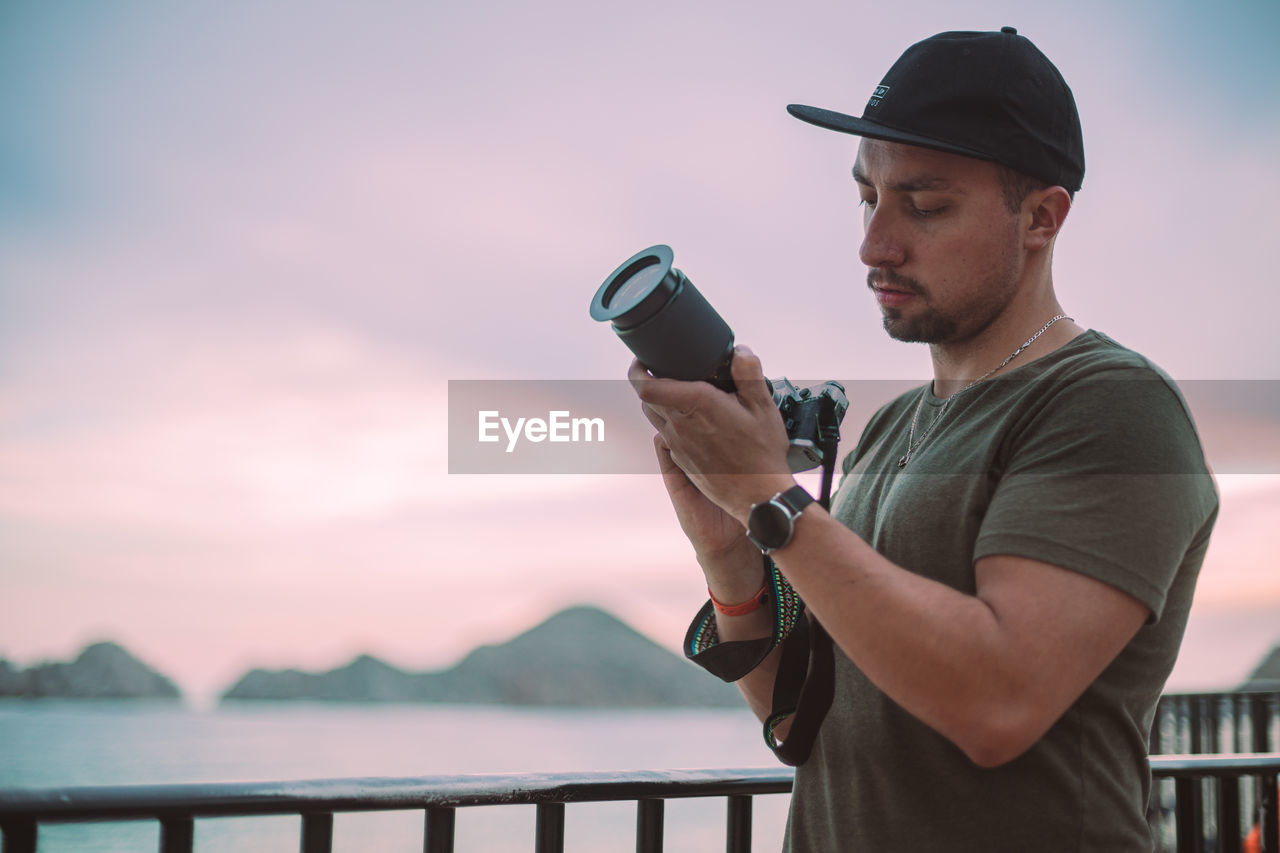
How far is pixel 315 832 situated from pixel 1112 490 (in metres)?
0.90

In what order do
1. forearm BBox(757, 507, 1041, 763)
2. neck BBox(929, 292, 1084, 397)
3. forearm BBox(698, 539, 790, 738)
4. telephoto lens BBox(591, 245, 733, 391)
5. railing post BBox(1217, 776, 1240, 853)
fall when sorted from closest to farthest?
forearm BBox(757, 507, 1041, 763)
telephoto lens BBox(591, 245, 733, 391)
neck BBox(929, 292, 1084, 397)
forearm BBox(698, 539, 790, 738)
railing post BBox(1217, 776, 1240, 853)

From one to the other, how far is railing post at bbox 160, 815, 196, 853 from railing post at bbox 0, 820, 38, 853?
113 mm

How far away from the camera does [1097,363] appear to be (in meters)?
0.87

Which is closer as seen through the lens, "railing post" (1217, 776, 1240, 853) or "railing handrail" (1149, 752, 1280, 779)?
"railing handrail" (1149, 752, 1280, 779)

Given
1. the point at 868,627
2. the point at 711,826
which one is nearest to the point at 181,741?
the point at 711,826

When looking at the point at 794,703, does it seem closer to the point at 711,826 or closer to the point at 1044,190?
the point at 711,826

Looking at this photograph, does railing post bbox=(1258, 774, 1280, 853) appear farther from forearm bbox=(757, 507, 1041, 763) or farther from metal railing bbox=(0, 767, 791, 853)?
forearm bbox=(757, 507, 1041, 763)

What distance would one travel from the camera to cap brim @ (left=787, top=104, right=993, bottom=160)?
962mm

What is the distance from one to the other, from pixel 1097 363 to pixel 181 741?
13.3 metres

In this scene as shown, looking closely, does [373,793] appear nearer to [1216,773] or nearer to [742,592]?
[742,592]

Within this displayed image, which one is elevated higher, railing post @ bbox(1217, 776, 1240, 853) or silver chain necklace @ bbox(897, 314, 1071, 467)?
silver chain necklace @ bbox(897, 314, 1071, 467)

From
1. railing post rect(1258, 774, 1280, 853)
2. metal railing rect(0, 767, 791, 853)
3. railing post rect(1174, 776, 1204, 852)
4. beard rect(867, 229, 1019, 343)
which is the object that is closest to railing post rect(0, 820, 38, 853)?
metal railing rect(0, 767, 791, 853)

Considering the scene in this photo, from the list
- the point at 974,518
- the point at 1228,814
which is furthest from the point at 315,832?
the point at 1228,814

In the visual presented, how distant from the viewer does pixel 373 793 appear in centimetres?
102
